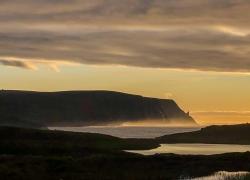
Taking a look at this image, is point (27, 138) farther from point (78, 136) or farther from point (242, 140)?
point (242, 140)

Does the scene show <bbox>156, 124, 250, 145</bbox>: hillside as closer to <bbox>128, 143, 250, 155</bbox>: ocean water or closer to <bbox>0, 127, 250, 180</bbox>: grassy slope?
<bbox>128, 143, 250, 155</bbox>: ocean water

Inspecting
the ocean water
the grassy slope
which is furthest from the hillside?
the grassy slope

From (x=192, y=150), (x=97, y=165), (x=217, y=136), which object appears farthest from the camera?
(x=217, y=136)

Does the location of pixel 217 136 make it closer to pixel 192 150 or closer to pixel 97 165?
pixel 192 150

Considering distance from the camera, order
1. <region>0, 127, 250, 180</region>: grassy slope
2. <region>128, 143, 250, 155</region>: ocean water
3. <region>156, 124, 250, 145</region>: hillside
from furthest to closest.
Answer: <region>156, 124, 250, 145</region>: hillside, <region>128, 143, 250, 155</region>: ocean water, <region>0, 127, 250, 180</region>: grassy slope

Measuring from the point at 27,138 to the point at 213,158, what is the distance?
123 ft

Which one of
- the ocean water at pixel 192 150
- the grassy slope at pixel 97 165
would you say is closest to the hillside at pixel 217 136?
the ocean water at pixel 192 150

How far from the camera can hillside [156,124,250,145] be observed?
175750 millimetres

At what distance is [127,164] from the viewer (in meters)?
69.3

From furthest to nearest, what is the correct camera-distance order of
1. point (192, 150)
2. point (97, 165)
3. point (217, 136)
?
point (217, 136) < point (192, 150) < point (97, 165)

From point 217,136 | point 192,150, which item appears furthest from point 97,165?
point 217,136

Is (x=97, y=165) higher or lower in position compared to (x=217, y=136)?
lower

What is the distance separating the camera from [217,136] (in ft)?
612

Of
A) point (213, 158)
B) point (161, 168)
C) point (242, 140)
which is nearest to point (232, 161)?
point (213, 158)
